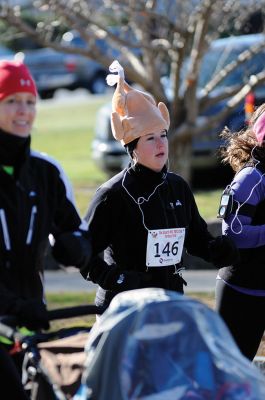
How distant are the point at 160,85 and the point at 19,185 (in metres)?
6.91

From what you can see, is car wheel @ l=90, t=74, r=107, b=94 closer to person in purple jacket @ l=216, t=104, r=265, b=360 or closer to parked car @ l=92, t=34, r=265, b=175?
parked car @ l=92, t=34, r=265, b=175

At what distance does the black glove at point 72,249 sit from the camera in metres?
4.64

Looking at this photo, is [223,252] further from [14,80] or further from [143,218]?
[14,80]

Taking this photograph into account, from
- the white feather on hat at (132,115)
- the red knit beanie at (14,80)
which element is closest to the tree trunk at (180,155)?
the white feather on hat at (132,115)

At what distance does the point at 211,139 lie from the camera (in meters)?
15.0

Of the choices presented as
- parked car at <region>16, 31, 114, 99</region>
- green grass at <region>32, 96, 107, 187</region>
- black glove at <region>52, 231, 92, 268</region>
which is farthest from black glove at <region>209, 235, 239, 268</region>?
parked car at <region>16, 31, 114, 99</region>

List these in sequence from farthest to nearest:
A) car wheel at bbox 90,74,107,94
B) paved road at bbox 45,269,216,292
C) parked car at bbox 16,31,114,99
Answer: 1. car wheel at bbox 90,74,107,94
2. parked car at bbox 16,31,114,99
3. paved road at bbox 45,269,216,292

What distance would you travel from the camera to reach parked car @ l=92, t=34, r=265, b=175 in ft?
42.9

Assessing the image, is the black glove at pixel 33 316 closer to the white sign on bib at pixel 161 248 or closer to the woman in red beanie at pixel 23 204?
the woman in red beanie at pixel 23 204

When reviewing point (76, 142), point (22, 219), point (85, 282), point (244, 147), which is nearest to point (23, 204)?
point (22, 219)

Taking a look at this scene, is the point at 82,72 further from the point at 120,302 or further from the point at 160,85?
the point at 120,302

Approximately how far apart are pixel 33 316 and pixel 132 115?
1.68 m

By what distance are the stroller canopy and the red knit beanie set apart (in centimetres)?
115

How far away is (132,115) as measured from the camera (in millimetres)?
5641
